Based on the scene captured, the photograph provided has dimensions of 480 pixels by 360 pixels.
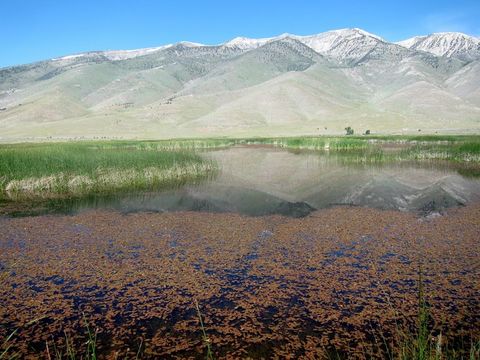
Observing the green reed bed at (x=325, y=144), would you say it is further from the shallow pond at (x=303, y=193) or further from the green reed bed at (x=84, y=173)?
the green reed bed at (x=84, y=173)

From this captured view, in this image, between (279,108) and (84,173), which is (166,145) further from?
(279,108)

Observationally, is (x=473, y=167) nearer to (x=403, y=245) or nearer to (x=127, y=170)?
(x=403, y=245)

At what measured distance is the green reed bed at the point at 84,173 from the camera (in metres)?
21.5

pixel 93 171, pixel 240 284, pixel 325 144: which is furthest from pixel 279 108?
pixel 240 284

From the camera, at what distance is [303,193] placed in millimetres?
21812

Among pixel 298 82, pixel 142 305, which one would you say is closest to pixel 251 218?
pixel 142 305

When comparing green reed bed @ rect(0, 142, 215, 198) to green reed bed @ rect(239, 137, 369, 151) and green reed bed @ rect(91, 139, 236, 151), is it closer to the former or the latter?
green reed bed @ rect(91, 139, 236, 151)

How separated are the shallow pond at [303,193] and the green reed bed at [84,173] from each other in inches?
81.6

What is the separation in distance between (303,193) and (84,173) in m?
12.8

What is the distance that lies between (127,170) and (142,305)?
17.8 m

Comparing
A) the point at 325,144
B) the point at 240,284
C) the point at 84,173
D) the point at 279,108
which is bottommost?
the point at 240,284

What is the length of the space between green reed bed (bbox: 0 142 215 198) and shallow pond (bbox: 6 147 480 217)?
6.80 feet

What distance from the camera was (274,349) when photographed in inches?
261

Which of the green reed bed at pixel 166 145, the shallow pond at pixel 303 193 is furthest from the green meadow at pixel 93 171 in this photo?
the green reed bed at pixel 166 145
